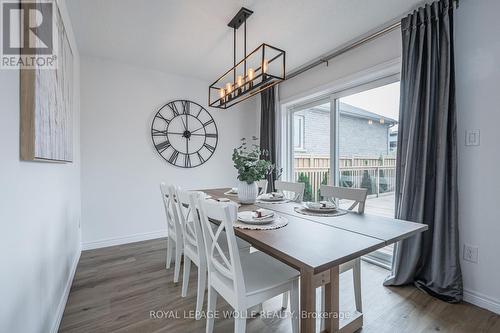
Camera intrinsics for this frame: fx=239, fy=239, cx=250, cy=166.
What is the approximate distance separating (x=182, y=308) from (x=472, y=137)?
8.71ft

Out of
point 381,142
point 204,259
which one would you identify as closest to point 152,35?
point 204,259

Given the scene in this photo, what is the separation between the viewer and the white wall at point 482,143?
5.89 feet

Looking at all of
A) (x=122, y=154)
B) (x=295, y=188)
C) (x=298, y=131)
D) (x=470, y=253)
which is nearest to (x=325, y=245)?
(x=295, y=188)

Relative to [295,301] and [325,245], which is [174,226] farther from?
[325,245]

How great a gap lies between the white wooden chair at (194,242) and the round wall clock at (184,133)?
1794mm

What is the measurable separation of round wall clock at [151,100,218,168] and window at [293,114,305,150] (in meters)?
1.32

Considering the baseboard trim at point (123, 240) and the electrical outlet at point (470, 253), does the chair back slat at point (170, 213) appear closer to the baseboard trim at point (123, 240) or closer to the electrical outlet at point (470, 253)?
the baseboard trim at point (123, 240)

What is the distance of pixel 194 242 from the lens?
1874mm

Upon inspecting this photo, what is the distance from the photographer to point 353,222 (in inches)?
60.3

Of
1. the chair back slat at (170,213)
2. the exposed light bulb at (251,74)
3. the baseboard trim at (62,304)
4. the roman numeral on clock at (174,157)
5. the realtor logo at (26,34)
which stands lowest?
the baseboard trim at (62,304)

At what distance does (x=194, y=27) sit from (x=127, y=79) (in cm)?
143

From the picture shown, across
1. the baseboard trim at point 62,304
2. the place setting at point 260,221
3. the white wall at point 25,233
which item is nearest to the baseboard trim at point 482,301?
the place setting at point 260,221

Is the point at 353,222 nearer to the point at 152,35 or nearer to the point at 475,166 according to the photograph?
the point at 475,166

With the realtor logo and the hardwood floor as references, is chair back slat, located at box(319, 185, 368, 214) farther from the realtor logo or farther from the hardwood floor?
the realtor logo
